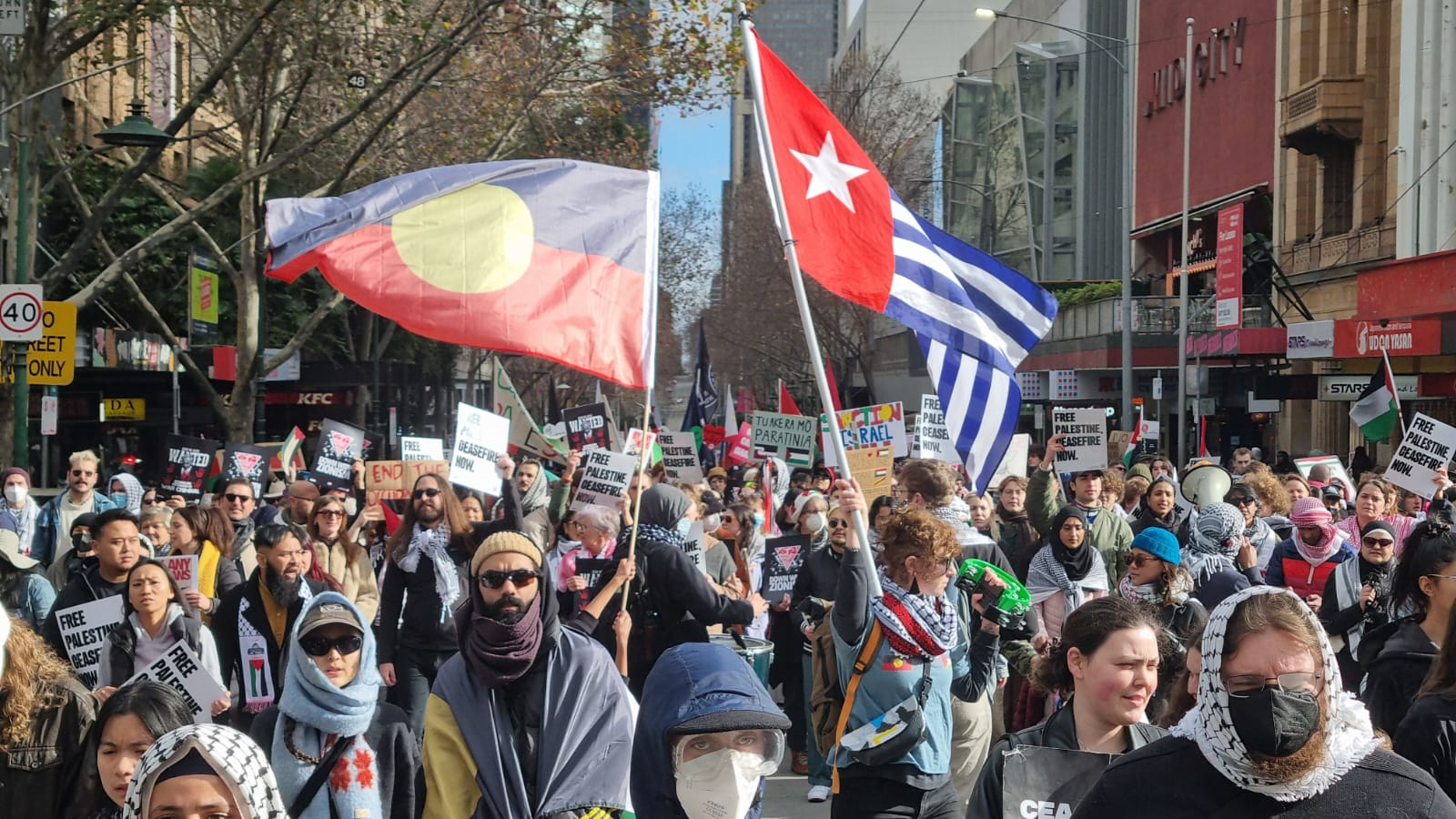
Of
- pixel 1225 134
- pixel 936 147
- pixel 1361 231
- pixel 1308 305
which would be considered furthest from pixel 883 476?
pixel 936 147

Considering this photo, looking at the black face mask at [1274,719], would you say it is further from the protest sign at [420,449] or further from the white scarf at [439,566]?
the protest sign at [420,449]

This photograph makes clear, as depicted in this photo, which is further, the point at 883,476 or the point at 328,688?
the point at 883,476

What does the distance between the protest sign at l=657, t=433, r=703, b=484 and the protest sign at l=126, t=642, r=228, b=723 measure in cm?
1105

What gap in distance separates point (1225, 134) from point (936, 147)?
28.3 meters

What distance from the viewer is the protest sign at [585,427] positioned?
1636 centimetres

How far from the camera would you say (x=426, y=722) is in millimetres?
4516

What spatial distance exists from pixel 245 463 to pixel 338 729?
900 cm

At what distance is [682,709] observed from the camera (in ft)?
11.7

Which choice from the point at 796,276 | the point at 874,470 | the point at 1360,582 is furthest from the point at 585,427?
the point at 796,276

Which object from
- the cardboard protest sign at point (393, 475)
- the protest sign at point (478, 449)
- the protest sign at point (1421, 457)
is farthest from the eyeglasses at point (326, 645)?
the protest sign at point (1421, 457)

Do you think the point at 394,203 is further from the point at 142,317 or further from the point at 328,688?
the point at 142,317

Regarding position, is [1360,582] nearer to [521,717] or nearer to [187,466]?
[521,717]

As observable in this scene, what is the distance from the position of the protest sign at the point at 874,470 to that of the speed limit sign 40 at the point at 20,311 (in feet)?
24.6

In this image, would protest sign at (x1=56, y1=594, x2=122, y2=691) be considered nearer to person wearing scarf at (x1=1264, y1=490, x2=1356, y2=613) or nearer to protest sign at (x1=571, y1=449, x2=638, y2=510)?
protest sign at (x1=571, y1=449, x2=638, y2=510)
